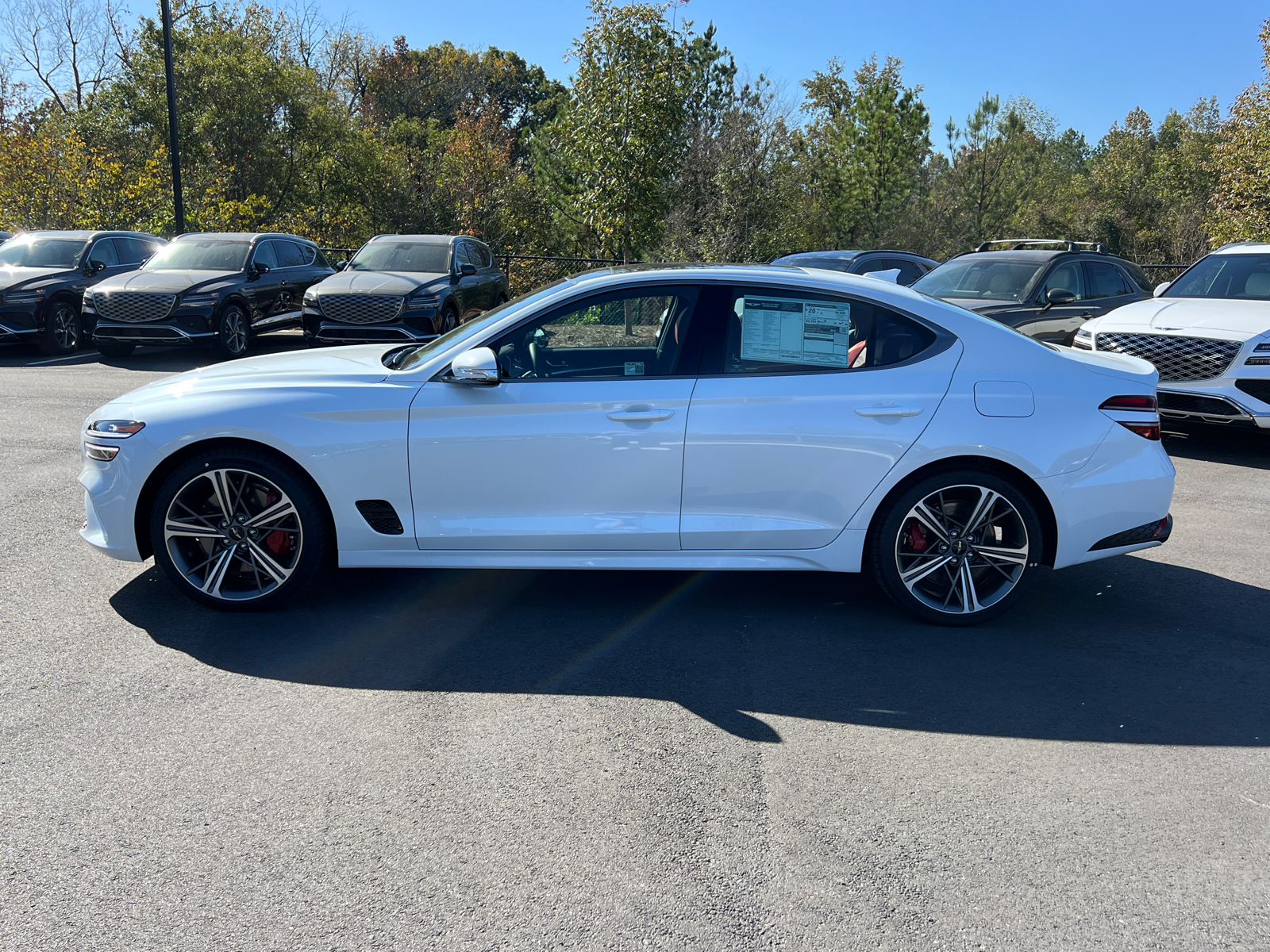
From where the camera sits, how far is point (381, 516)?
4727 millimetres

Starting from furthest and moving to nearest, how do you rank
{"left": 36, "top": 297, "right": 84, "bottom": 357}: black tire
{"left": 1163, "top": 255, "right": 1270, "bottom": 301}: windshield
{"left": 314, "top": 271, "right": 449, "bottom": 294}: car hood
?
{"left": 36, "top": 297, "right": 84, "bottom": 357}: black tire → {"left": 314, "top": 271, "right": 449, "bottom": 294}: car hood → {"left": 1163, "top": 255, "right": 1270, "bottom": 301}: windshield

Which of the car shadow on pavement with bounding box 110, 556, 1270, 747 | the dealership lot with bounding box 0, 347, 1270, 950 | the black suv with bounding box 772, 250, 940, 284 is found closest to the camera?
the dealership lot with bounding box 0, 347, 1270, 950

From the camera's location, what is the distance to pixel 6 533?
5973 millimetres

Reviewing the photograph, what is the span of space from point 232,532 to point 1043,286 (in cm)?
963

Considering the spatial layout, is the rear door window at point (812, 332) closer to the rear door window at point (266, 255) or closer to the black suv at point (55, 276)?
the black suv at point (55, 276)

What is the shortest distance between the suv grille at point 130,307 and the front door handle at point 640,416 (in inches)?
445

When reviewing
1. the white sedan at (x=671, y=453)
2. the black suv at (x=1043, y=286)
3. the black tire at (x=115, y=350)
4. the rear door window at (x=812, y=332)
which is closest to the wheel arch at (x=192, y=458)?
the white sedan at (x=671, y=453)

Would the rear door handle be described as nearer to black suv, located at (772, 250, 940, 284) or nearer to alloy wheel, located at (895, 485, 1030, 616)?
alloy wheel, located at (895, 485, 1030, 616)

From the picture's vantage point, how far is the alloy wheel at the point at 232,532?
4.75 metres

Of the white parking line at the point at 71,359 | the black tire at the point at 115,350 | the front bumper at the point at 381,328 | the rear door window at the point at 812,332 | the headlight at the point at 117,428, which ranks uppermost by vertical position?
the rear door window at the point at 812,332

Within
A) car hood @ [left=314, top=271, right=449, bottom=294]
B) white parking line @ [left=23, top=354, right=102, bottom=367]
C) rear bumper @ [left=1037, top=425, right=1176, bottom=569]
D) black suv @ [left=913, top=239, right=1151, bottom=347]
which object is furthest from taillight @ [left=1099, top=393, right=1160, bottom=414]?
white parking line @ [left=23, top=354, right=102, bottom=367]

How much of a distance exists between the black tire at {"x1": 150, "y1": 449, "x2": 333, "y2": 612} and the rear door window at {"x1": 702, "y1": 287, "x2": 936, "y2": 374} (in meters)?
2.16

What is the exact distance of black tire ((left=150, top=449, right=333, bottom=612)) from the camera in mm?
4723

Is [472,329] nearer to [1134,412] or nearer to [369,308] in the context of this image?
[1134,412]
